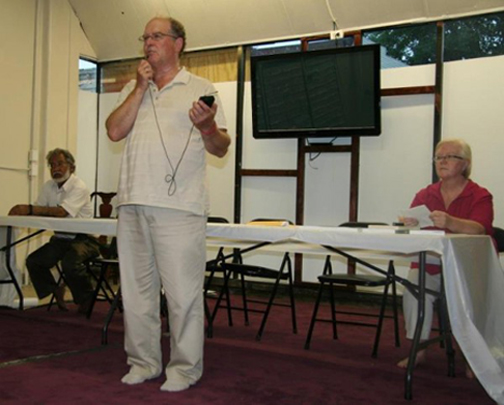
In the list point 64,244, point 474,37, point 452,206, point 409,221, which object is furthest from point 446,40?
point 64,244

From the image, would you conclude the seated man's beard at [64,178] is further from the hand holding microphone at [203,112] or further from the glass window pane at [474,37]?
the glass window pane at [474,37]

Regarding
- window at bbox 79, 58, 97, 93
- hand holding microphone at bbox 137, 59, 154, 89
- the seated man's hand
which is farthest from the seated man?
window at bbox 79, 58, 97, 93

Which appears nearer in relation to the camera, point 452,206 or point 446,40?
point 452,206

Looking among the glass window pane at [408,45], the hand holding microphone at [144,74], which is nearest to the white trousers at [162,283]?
the hand holding microphone at [144,74]

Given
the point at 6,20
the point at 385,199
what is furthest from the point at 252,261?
the point at 6,20

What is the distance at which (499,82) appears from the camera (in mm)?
4867

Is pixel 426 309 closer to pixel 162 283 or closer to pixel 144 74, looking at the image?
pixel 162 283

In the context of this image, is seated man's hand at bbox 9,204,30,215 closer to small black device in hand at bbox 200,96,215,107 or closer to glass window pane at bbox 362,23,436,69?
small black device in hand at bbox 200,96,215,107

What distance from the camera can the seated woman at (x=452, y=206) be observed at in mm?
2971

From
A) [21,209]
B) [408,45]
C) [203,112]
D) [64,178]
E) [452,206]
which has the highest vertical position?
[408,45]

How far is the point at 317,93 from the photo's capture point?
5273mm

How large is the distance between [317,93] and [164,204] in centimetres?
312

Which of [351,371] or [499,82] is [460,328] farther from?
[499,82]

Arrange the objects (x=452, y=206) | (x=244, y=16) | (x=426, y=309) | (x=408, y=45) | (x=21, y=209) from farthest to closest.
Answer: (x=244, y=16)
(x=408, y=45)
(x=21, y=209)
(x=452, y=206)
(x=426, y=309)
